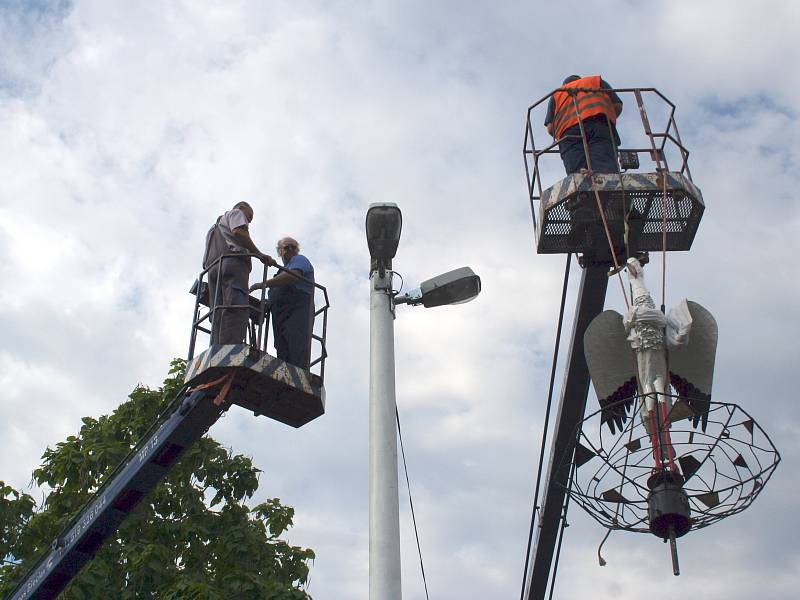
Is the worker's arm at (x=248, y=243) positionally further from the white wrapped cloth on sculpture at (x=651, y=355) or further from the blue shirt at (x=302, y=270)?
the white wrapped cloth on sculpture at (x=651, y=355)

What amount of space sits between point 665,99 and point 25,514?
31.9 feet

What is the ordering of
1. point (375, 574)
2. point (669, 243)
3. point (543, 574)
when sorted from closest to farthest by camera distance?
1. point (375, 574)
2. point (669, 243)
3. point (543, 574)

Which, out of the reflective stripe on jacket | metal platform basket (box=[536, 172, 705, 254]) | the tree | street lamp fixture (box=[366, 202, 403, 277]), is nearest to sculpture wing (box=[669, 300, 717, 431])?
metal platform basket (box=[536, 172, 705, 254])

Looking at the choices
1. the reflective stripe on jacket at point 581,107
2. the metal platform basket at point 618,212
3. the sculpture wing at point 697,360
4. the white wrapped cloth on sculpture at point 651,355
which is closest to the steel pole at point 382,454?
the white wrapped cloth on sculpture at point 651,355

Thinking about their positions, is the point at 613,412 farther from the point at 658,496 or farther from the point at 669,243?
the point at 669,243

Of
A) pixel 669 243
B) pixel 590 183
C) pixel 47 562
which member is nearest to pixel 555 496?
pixel 669 243

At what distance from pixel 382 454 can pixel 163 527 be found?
25.3 feet

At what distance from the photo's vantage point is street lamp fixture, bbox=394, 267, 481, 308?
25.0 feet

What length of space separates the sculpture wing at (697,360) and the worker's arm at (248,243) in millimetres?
3949

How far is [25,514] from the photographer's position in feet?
42.9

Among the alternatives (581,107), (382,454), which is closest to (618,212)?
(581,107)

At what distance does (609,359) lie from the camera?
7.52 meters

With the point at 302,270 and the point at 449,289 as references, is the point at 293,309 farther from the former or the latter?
the point at 449,289

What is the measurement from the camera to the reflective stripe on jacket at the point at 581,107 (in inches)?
356
